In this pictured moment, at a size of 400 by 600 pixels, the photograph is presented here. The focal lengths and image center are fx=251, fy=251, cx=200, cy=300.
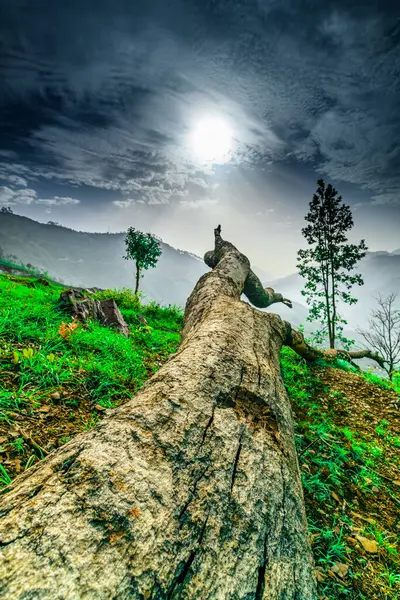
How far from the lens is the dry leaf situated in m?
1.56

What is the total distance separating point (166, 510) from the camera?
878 millimetres

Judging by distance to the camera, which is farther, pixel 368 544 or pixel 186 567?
pixel 368 544

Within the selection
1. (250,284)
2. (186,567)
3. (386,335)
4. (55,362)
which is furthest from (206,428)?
(386,335)

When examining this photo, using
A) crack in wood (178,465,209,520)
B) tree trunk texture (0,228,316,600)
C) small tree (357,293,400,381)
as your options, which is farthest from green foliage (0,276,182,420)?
small tree (357,293,400,381)

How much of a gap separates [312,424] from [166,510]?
2.61 metres

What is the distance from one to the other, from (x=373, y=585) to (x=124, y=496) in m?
1.59

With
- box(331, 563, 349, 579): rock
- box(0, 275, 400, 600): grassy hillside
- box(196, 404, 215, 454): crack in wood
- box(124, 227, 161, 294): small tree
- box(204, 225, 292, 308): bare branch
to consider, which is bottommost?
box(331, 563, 349, 579): rock

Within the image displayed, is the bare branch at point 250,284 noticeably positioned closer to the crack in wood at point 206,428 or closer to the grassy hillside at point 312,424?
the grassy hillside at point 312,424

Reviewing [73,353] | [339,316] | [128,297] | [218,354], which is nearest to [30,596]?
[218,354]

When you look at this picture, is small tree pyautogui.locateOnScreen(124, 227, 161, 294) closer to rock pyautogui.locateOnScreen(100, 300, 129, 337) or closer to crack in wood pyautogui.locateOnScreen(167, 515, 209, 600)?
rock pyautogui.locateOnScreen(100, 300, 129, 337)

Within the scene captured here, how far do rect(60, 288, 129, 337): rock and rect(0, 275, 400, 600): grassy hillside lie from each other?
22 centimetres

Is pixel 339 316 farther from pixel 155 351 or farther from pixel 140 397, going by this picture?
pixel 140 397

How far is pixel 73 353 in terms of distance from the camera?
2.94 metres

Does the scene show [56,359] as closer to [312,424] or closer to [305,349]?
[312,424]
